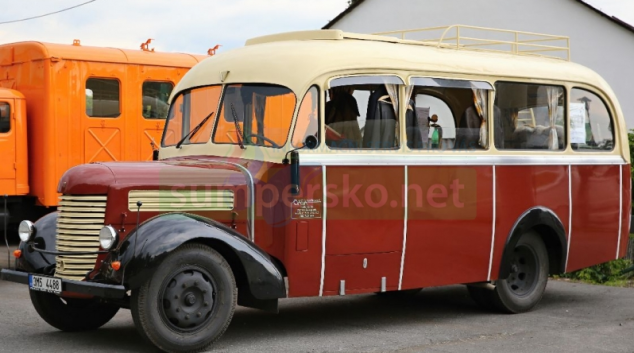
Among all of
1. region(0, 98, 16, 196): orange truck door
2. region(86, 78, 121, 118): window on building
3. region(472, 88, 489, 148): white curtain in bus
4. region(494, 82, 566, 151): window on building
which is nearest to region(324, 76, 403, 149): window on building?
region(472, 88, 489, 148): white curtain in bus

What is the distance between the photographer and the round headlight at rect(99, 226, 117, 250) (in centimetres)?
787

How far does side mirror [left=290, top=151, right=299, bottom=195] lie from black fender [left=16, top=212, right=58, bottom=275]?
2.10 metres

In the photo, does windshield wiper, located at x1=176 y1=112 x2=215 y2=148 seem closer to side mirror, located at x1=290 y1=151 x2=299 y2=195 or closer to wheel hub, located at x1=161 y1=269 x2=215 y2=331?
side mirror, located at x1=290 y1=151 x2=299 y2=195

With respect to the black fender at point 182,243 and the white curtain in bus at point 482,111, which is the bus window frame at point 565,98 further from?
the black fender at point 182,243

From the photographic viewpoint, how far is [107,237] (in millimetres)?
7875

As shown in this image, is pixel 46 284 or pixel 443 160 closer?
pixel 46 284

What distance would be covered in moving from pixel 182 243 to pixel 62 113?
8.14 m

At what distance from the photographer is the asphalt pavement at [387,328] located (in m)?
8.45

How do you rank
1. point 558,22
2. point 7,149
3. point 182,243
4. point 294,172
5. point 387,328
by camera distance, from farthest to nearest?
point 558,22 < point 7,149 < point 387,328 < point 294,172 < point 182,243

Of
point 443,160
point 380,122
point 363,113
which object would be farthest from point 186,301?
point 443,160

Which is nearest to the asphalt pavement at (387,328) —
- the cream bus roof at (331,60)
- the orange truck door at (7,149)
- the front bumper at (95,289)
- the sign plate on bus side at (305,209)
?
the front bumper at (95,289)

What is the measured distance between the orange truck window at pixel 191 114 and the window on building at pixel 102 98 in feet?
19.5

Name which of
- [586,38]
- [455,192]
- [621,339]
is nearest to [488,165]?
[455,192]

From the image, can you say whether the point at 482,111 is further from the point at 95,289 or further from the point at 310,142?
the point at 95,289
